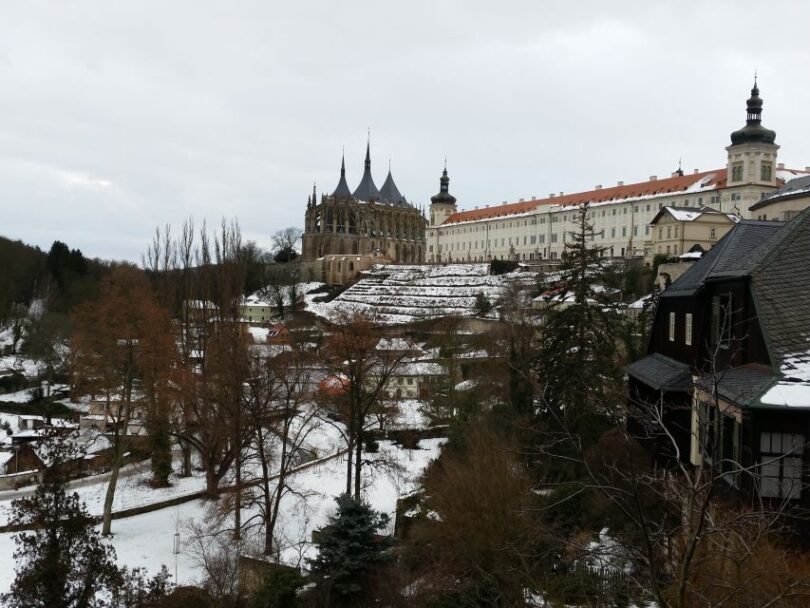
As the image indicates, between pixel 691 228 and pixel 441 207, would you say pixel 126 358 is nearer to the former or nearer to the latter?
pixel 691 228

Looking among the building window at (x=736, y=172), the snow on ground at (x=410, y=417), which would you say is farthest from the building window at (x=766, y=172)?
the snow on ground at (x=410, y=417)

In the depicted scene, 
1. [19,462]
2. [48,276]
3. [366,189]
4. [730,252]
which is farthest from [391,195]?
[730,252]

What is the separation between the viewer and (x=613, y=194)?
267 feet

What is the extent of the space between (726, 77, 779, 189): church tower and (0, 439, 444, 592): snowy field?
4957 centimetres

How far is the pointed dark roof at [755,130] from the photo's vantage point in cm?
6131

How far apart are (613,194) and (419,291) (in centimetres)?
2561

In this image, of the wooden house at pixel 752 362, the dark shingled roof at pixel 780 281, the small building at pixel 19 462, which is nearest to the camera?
the wooden house at pixel 752 362

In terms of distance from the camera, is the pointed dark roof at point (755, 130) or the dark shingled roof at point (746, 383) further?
the pointed dark roof at point (755, 130)

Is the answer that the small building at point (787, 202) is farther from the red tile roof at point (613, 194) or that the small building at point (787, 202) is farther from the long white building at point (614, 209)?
the red tile roof at point (613, 194)

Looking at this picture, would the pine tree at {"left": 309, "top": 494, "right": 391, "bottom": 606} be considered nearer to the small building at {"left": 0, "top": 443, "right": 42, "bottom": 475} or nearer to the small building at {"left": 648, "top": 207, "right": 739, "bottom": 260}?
the small building at {"left": 0, "top": 443, "right": 42, "bottom": 475}

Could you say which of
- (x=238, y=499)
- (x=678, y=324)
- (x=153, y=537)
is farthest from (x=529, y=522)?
(x=153, y=537)

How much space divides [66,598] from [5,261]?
70.4 meters

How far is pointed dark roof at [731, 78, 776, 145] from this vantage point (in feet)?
201

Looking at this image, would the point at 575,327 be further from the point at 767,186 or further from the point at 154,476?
the point at 767,186
